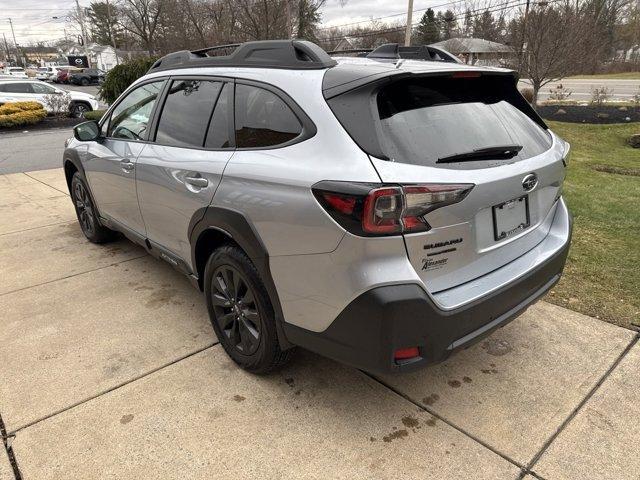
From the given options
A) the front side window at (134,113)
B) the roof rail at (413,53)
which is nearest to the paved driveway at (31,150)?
the front side window at (134,113)

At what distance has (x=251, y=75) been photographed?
104 inches

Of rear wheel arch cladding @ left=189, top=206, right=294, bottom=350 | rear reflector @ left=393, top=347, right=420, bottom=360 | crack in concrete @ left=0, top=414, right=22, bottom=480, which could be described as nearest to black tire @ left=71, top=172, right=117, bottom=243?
rear wheel arch cladding @ left=189, top=206, right=294, bottom=350

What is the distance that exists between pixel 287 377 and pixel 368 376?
1.56ft

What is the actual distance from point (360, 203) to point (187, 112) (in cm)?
172

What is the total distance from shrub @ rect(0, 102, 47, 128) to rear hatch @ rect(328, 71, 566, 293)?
59.6 feet

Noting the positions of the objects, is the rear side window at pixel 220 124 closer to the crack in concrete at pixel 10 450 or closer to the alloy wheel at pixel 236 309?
the alloy wheel at pixel 236 309

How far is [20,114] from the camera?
1667cm

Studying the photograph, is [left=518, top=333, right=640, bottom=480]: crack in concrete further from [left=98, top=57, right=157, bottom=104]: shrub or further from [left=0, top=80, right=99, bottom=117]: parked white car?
[left=0, top=80, right=99, bottom=117]: parked white car

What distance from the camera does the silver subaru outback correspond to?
197 cm

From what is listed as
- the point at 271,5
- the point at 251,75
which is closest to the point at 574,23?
the point at 251,75

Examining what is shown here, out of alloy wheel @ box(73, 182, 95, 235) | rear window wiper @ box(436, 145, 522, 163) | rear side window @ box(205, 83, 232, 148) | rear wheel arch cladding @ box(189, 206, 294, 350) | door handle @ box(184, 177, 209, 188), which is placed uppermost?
rear side window @ box(205, 83, 232, 148)

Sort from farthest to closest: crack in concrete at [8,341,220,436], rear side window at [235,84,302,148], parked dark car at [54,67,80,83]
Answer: parked dark car at [54,67,80,83] < crack in concrete at [8,341,220,436] < rear side window at [235,84,302,148]

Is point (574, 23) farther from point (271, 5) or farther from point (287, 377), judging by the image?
point (271, 5)

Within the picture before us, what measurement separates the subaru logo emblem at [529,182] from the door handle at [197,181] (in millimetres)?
1669
